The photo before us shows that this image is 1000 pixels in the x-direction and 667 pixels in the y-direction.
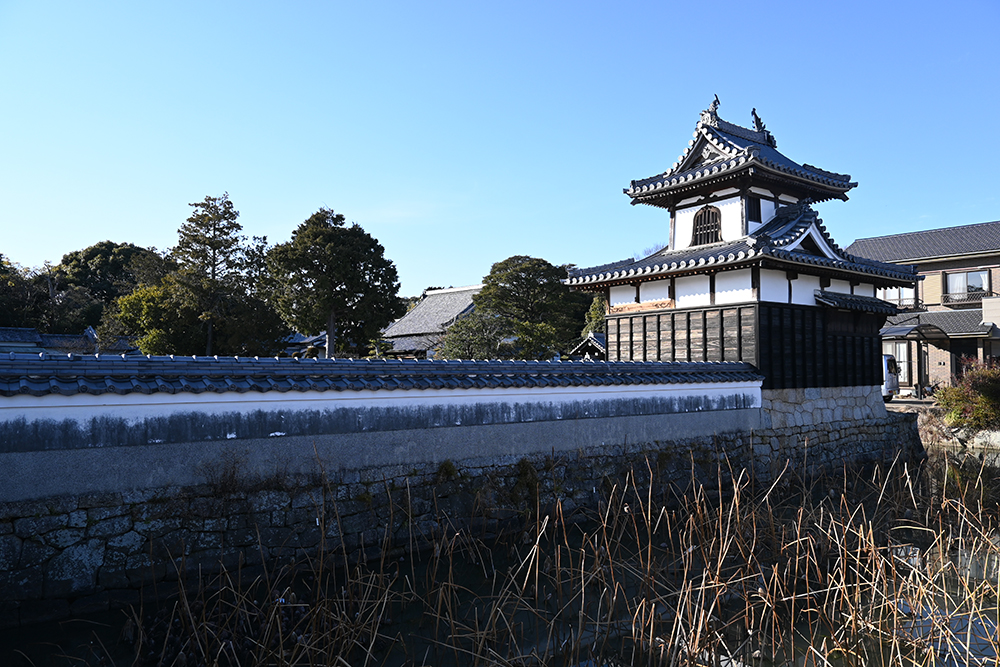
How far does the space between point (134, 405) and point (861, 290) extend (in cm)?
1472

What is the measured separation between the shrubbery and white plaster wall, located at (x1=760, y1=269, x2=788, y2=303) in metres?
7.33

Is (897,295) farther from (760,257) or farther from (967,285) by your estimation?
(760,257)

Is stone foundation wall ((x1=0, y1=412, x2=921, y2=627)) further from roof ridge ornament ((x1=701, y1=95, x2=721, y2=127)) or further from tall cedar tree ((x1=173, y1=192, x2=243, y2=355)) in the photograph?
tall cedar tree ((x1=173, y1=192, x2=243, y2=355))

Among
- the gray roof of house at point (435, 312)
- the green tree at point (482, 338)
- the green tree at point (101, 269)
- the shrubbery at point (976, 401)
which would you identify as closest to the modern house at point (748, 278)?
the shrubbery at point (976, 401)

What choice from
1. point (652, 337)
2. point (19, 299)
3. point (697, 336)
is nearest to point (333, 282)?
point (652, 337)

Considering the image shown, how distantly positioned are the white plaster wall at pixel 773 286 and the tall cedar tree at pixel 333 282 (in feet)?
43.4

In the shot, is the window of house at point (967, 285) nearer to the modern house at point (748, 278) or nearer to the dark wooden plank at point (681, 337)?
the modern house at point (748, 278)

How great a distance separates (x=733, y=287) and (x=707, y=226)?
2506 millimetres

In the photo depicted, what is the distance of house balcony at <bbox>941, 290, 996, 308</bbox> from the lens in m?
26.1

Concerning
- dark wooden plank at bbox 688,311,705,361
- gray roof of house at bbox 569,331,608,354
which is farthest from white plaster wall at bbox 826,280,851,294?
gray roof of house at bbox 569,331,608,354

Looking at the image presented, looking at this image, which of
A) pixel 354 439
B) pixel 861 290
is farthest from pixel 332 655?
pixel 861 290

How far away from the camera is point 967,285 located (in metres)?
26.6

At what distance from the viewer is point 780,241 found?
39.7 ft

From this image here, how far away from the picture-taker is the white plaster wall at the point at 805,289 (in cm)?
1291
